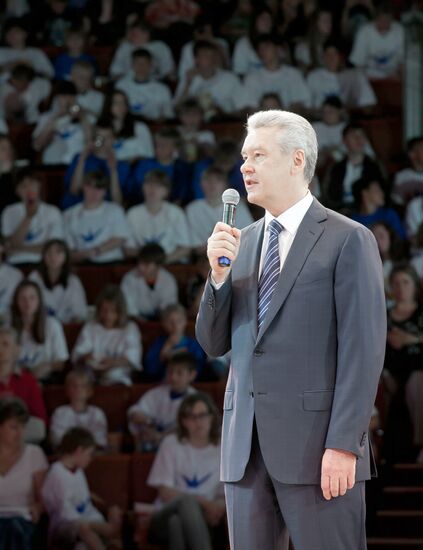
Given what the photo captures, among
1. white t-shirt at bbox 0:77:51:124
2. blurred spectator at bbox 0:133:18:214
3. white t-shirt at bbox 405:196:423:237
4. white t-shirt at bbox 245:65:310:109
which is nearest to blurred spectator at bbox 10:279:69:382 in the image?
blurred spectator at bbox 0:133:18:214

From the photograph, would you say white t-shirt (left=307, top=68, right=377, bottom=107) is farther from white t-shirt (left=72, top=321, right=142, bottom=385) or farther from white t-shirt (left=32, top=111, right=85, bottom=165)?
white t-shirt (left=72, top=321, right=142, bottom=385)

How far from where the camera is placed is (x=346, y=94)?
9.05m

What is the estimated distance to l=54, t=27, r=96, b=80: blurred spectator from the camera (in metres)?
9.21

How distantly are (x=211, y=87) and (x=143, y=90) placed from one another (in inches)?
21.3

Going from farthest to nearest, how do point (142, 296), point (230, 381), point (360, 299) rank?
point (142, 296)
point (230, 381)
point (360, 299)

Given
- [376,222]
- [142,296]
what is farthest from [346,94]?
[142,296]

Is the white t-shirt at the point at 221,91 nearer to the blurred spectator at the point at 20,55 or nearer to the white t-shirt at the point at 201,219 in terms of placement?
the blurred spectator at the point at 20,55

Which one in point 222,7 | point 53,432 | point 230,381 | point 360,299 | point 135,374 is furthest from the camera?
point 222,7

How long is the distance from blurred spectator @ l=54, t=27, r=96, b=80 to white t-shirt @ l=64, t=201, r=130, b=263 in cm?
214

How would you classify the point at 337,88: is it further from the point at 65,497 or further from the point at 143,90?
the point at 65,497

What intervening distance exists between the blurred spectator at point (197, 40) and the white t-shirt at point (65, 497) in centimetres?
446

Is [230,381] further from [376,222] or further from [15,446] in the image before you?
[376,222]

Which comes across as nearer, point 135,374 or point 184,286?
point 135,374

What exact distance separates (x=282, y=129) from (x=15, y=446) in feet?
10.9
